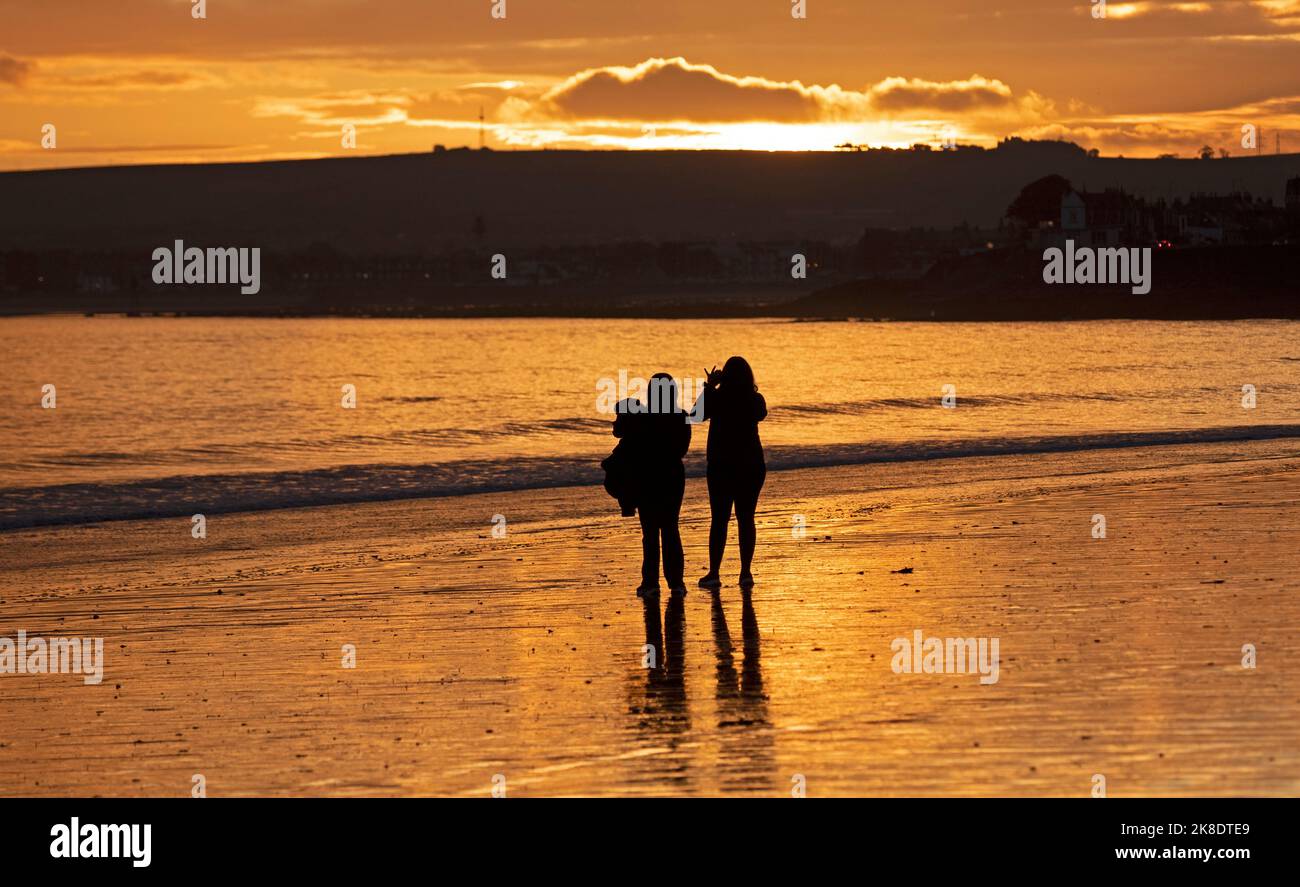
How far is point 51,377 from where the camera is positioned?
84250mm

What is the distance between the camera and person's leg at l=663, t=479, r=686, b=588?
14.2 meters

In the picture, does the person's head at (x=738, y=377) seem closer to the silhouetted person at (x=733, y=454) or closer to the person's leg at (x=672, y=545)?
the silhouetted person at (x=733, y=454)

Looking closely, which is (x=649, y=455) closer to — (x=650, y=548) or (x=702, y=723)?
(x=650, y=548)

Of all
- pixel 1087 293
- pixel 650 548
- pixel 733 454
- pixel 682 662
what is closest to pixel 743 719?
pixel 682 662

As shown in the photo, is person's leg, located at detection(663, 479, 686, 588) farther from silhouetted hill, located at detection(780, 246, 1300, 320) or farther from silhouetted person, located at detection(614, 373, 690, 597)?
silhouetted hill, located at detection(780, 246, 1300, 320)

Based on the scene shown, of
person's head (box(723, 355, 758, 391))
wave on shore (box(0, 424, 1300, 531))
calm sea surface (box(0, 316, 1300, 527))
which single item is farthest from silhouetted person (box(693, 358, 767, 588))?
calm sea surface (box(0, 316, 1300, 527))

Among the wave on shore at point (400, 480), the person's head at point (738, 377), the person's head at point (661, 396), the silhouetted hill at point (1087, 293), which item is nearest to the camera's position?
the person's head at point (661, 396)

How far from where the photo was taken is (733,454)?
566 inches

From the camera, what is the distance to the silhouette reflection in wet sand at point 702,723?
830 centimetres

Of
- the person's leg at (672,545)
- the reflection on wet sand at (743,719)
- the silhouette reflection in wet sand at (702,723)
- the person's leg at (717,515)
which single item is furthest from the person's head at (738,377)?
the silhouette reflection in wet sand at (702,723)

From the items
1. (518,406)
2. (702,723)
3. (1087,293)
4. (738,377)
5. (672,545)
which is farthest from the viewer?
(1087,293)

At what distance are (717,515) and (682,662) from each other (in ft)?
11.6

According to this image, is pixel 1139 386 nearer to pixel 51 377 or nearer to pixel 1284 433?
pixel 1284 433
